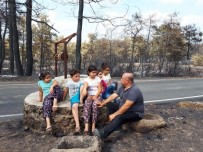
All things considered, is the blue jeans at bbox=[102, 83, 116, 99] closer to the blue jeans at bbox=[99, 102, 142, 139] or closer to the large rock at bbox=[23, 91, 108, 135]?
the large rock at bbox=[23, 91, 108, 135]

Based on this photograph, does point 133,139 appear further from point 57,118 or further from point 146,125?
point 57,118

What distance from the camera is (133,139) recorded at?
211 inches

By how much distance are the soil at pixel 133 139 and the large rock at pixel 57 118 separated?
0.15 m

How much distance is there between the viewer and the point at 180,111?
7.56 meters

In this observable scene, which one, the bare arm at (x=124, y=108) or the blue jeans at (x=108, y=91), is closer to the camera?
the bare arm at (x=124, y=108)

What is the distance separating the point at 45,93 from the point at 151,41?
30972mm

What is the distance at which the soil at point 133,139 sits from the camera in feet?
16.4

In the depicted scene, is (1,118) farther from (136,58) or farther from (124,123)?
(136,58)

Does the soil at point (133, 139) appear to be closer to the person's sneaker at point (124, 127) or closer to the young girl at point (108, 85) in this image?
the person's sneaker at point (124, 127)

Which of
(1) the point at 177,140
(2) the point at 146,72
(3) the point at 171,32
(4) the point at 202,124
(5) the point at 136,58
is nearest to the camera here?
(1) the point at 177,140

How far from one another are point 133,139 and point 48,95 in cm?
175

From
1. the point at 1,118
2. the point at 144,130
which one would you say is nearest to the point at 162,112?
the point at 144,130

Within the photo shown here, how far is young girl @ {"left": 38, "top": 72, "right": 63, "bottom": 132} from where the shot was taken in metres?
5.45

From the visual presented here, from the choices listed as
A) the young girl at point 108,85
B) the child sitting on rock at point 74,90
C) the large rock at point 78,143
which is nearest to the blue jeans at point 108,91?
the young girl at point 108,85
